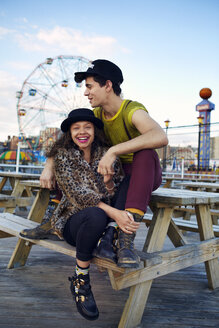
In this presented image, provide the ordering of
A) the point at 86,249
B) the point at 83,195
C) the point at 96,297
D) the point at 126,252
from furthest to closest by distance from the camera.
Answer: the point at 96,297 → the point at 83,195 → the point at 86,249 → the point at 126,252

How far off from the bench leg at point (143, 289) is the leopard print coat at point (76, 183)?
0.26 m

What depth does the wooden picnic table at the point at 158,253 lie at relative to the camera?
116 centimetres

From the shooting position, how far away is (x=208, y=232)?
5.65 ft

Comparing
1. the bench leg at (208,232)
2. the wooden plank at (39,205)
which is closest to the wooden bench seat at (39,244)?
the wooden plank at (39,205)

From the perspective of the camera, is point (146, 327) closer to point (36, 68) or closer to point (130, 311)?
point (130, 311)

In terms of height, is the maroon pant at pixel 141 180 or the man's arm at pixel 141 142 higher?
the man's arm at pixel 141 142

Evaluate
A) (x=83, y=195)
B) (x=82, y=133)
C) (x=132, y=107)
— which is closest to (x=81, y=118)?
(x=82, y=133)

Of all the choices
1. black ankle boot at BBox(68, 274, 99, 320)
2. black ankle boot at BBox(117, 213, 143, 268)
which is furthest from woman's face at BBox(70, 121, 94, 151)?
black ankle boot at BBox(68, 274, 99, 320)

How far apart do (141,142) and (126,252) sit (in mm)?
451

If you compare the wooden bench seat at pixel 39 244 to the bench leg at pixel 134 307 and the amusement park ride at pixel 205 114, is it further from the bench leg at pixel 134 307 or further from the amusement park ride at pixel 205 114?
the amusement park ride at pixel 205 114

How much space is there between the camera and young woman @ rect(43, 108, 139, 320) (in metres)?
1.18

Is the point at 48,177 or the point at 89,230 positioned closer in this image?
the point at 89,230

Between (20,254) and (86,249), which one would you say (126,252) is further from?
(20,254)

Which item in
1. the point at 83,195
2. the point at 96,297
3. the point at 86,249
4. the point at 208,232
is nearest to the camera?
the point at 86,249
